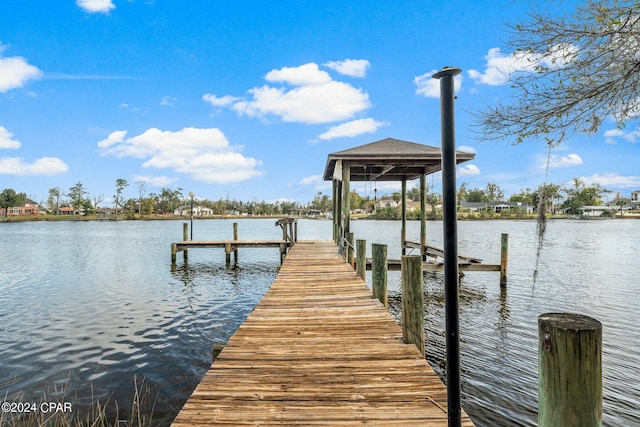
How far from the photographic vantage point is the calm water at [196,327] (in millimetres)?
5754

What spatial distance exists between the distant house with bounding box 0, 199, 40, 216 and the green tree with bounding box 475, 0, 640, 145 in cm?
13253

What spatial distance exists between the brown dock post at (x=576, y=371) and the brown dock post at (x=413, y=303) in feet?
8.50

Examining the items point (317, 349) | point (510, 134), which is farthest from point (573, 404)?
point (510, 134)

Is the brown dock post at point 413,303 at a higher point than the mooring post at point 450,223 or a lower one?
lower

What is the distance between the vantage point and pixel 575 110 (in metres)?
5.04

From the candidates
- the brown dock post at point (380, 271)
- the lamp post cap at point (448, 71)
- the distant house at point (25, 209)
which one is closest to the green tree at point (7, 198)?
the distant house at point (25, 209)

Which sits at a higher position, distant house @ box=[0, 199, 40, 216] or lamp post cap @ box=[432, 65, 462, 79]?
distant house @ box=[0, 199, 40, 216]

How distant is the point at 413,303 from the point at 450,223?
2434 mm

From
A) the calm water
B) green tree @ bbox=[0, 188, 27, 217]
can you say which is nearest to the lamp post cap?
the calm water

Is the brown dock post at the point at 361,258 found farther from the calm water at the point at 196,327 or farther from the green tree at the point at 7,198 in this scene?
the green tree at the point at 7,198

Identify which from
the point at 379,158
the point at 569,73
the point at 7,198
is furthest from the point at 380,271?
the point at 7,198

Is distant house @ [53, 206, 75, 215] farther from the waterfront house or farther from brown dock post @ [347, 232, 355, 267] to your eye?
the waterfront house

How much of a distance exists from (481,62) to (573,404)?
5118 millimetres

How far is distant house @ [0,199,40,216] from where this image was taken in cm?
10547
